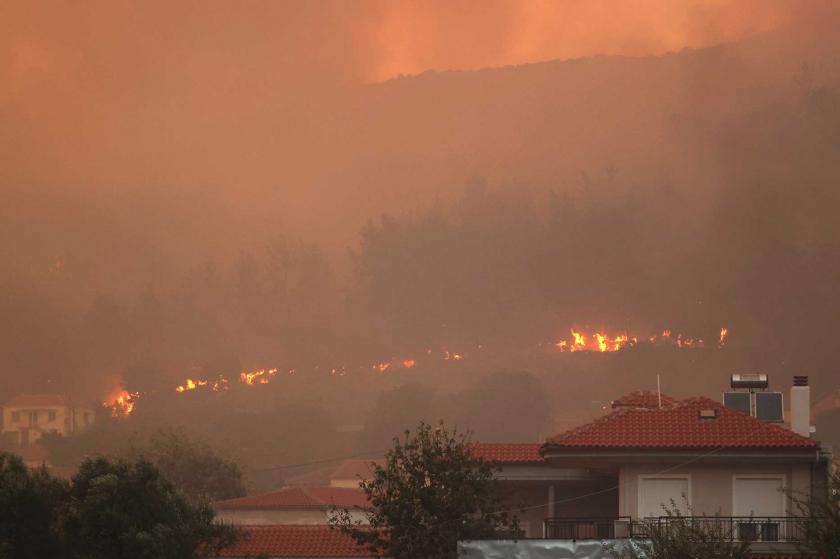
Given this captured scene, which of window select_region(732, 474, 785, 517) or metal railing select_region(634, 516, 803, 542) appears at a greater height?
window select_region(732, 474, 785, 517)

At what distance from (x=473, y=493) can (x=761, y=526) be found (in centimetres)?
747

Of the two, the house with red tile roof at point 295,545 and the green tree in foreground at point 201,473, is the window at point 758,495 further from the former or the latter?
→ the green tree in foreground at point 201,473

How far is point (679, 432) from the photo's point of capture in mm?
39781

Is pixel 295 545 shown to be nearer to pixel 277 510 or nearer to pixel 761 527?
pixel 761 527

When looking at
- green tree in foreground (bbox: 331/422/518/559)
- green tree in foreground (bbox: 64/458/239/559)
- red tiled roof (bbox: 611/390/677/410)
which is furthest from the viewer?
red tiled roof (bbox: 611/390/677/410)

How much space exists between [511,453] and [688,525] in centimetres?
838

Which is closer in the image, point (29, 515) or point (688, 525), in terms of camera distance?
point (688, 525)

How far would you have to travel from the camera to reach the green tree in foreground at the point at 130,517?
37938 millimetres

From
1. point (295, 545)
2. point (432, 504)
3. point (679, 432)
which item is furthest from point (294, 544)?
point (679, 432)

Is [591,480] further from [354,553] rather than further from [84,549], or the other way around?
[84,549]

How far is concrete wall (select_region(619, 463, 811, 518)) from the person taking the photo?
129 feet

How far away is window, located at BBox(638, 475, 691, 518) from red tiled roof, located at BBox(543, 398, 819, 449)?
1.07 m

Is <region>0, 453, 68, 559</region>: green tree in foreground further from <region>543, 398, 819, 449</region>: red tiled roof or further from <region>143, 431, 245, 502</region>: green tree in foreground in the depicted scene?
<region>143, 431, 245, 502</region>: green tree in foreground

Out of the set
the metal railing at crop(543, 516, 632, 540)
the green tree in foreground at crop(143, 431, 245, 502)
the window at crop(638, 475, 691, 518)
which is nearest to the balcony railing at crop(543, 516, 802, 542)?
the metal railing at crop(543, 516, 632, 540)
